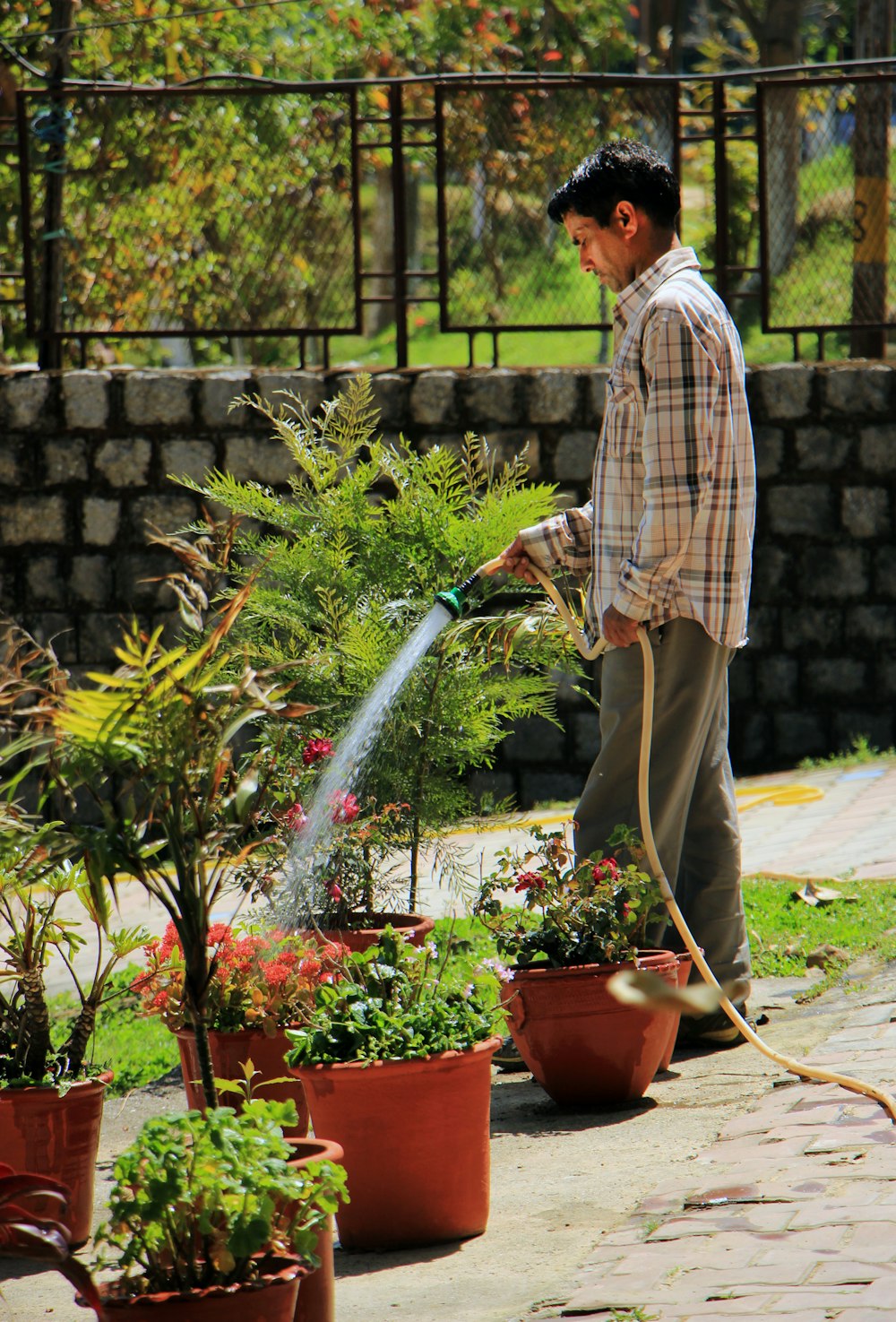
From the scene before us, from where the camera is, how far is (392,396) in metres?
7.92

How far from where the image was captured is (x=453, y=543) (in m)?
4.72

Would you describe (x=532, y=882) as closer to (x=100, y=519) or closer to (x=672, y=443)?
(x=672, y=443)

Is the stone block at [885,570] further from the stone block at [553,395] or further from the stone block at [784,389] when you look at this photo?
the stone block at [553,395]

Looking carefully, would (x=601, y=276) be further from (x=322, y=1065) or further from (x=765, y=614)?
(x=765, y=614)

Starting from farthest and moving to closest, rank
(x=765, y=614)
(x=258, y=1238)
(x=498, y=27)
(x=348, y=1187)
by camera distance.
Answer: (x=498, y=27), (x=765, y=614), (x=348, y=1187), (x=258, y=1238)

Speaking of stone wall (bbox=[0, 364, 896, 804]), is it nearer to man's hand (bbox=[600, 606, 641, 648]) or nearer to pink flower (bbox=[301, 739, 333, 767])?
pink flower (bbox=[301, 739, 333, 767])

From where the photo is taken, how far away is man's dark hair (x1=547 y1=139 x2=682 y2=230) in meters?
3.95

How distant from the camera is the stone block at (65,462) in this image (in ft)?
26.2

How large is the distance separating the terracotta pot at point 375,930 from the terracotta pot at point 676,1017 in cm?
68

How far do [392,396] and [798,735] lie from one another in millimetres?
2684

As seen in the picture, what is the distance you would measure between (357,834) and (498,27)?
1457cm

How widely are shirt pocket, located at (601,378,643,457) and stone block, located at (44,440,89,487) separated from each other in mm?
4532

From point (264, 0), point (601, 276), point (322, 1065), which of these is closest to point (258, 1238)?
point (322, 1065)

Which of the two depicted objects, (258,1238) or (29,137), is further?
(29,137)
